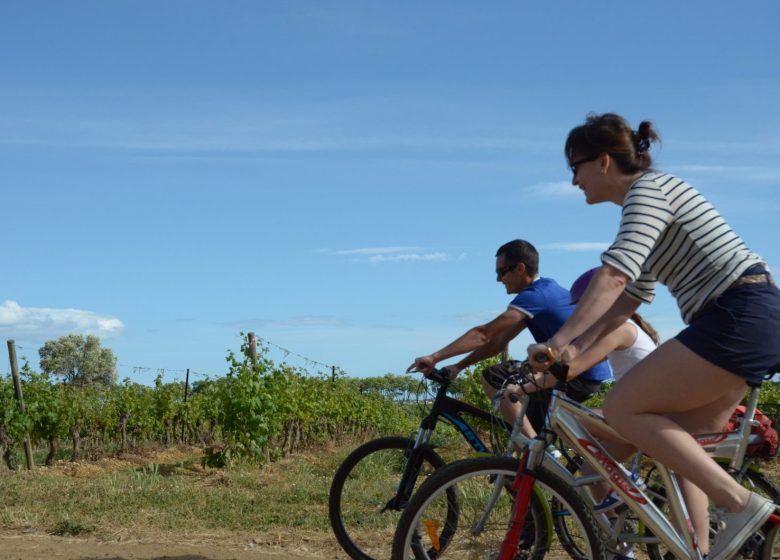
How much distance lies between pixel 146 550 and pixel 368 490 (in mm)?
1406

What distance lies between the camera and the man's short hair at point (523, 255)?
17.1ft

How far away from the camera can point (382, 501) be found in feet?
16.4

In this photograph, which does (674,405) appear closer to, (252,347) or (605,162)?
(605,162)

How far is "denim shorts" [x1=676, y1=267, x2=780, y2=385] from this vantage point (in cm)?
316

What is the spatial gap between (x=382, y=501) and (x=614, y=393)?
201 centimetres

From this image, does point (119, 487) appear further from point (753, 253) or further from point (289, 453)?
point (289, 453)

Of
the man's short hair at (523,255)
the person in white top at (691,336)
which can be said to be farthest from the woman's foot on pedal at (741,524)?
the man's short hair at (523,255)

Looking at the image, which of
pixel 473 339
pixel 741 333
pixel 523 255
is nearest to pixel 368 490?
pixel 473 339

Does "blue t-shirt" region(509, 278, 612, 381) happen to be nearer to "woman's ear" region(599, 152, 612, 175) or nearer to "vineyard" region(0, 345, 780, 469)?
"woman's ear" region(599, 152, 612, 175)

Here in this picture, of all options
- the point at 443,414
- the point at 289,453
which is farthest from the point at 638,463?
the point at 289,453

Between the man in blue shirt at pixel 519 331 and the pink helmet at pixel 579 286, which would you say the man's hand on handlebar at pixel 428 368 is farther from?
the pink helmet at pixel 579 286

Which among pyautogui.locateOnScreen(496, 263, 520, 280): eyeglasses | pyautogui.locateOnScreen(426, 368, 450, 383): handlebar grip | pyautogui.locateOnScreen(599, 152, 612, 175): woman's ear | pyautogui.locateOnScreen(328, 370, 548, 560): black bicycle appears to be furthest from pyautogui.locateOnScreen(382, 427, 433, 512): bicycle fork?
pyautogui.locateOnScreen(599, 152, 612, 175): woman's ear

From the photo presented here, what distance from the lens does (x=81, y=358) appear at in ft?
219

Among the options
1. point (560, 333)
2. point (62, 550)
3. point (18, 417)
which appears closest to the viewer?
point (560, 333)
